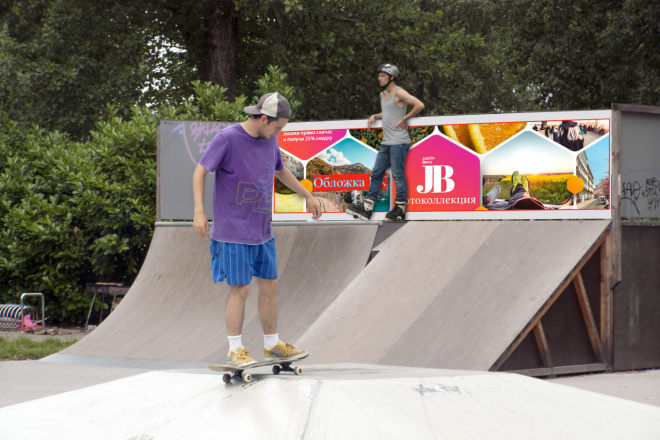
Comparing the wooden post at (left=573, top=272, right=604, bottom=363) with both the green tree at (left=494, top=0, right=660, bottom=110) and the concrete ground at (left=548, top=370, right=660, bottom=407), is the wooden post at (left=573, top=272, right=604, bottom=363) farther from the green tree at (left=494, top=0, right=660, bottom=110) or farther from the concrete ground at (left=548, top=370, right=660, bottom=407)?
the green tree at (left=494, top=0, right=660, bottom=110)

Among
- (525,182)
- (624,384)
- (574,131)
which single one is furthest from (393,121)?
(624,384)

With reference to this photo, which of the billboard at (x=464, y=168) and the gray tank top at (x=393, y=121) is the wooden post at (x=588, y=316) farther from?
the gray tank top at (x=393, y=121)

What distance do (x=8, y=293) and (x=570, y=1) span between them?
1621 cm

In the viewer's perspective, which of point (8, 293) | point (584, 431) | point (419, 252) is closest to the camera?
point (584, 431)

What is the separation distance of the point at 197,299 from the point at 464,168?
336 cm

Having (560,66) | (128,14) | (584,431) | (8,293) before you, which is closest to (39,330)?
(8,293)

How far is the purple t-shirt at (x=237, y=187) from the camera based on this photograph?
16.8 feet

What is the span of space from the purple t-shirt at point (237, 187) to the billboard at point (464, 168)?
4.23 m

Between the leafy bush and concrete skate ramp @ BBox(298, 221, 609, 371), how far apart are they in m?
5.46

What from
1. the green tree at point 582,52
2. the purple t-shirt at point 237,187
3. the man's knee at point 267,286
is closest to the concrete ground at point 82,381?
the man's knee at point 267,286

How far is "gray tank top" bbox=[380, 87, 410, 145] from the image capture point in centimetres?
932

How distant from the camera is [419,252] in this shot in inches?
335

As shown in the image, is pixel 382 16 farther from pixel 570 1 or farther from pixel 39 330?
pixel 39 330

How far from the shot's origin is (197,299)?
9492 mm
